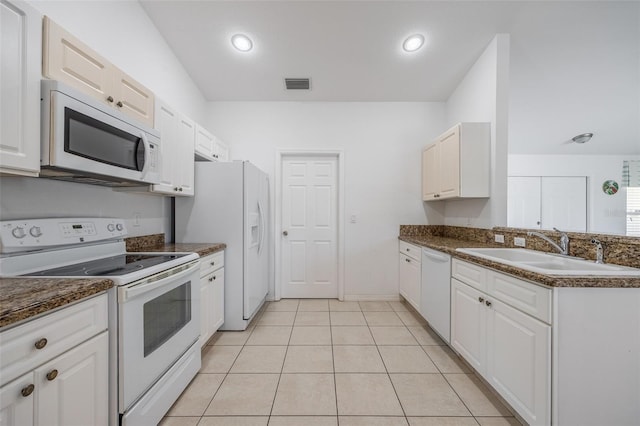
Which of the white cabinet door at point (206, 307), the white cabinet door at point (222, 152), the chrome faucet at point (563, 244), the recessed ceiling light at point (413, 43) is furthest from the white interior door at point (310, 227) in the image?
the chrome faucet at point (563, 244)

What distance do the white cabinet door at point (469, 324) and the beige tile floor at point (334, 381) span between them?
7.8 inches

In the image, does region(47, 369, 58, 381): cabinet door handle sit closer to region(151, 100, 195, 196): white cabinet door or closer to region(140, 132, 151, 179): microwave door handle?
region(140, 132, 151, 179): microwave door handle

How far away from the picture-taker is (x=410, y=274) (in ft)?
9.89

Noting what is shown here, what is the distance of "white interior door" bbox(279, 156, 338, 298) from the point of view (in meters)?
3.53

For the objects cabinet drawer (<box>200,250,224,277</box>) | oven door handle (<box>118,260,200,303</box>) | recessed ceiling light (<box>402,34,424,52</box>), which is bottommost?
cabinet drawer (<box>200,250,224,277</box>)

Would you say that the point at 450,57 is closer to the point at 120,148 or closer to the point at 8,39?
the point at 120,148

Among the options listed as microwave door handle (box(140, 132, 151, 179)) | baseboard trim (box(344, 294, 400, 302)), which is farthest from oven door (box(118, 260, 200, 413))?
baseboard trim (box(344, 294, 400, 302))

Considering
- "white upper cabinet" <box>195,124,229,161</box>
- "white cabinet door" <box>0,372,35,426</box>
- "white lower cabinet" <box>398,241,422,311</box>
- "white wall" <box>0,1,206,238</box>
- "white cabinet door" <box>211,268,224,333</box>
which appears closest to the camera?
"white cabinet door" <box>0,372,35,426</box>

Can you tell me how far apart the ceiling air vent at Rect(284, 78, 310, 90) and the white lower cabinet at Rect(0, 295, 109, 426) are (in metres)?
2.83

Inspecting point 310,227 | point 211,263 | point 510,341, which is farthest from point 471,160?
point 211,263

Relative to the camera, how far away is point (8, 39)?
100cm

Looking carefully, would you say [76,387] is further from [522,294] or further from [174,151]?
[522,294]

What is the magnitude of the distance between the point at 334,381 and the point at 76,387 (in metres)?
1.45

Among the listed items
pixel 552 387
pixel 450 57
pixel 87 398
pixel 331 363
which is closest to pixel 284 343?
pixel 331 363
